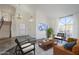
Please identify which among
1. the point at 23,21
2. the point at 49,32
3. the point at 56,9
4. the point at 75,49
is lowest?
the point at 75,49

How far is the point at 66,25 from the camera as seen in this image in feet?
7.88

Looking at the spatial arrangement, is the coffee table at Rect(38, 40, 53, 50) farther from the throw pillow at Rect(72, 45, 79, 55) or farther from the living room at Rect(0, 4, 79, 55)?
the throw pillow at Rect(72, 45, 79, 55)

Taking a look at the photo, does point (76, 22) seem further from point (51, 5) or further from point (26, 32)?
point (26, 32)

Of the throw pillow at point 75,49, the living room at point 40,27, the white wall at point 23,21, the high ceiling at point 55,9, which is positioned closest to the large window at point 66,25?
the living room at point 40,27

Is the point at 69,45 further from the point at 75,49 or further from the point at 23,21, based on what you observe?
the point at 23,21

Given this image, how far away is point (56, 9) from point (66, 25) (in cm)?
42

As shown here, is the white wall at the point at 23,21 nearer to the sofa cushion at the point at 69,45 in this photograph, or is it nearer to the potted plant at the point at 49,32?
the potted plant at the point at 49,32

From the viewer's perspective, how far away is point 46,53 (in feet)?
7.88

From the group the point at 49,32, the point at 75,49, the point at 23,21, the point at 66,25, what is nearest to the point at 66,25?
the point at 66,25

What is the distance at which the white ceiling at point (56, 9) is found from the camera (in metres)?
2.33

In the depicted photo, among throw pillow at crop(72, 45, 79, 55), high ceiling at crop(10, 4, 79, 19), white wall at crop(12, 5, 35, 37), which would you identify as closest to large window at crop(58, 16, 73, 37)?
high ceiling at crop(10, 4, 79, 19)
